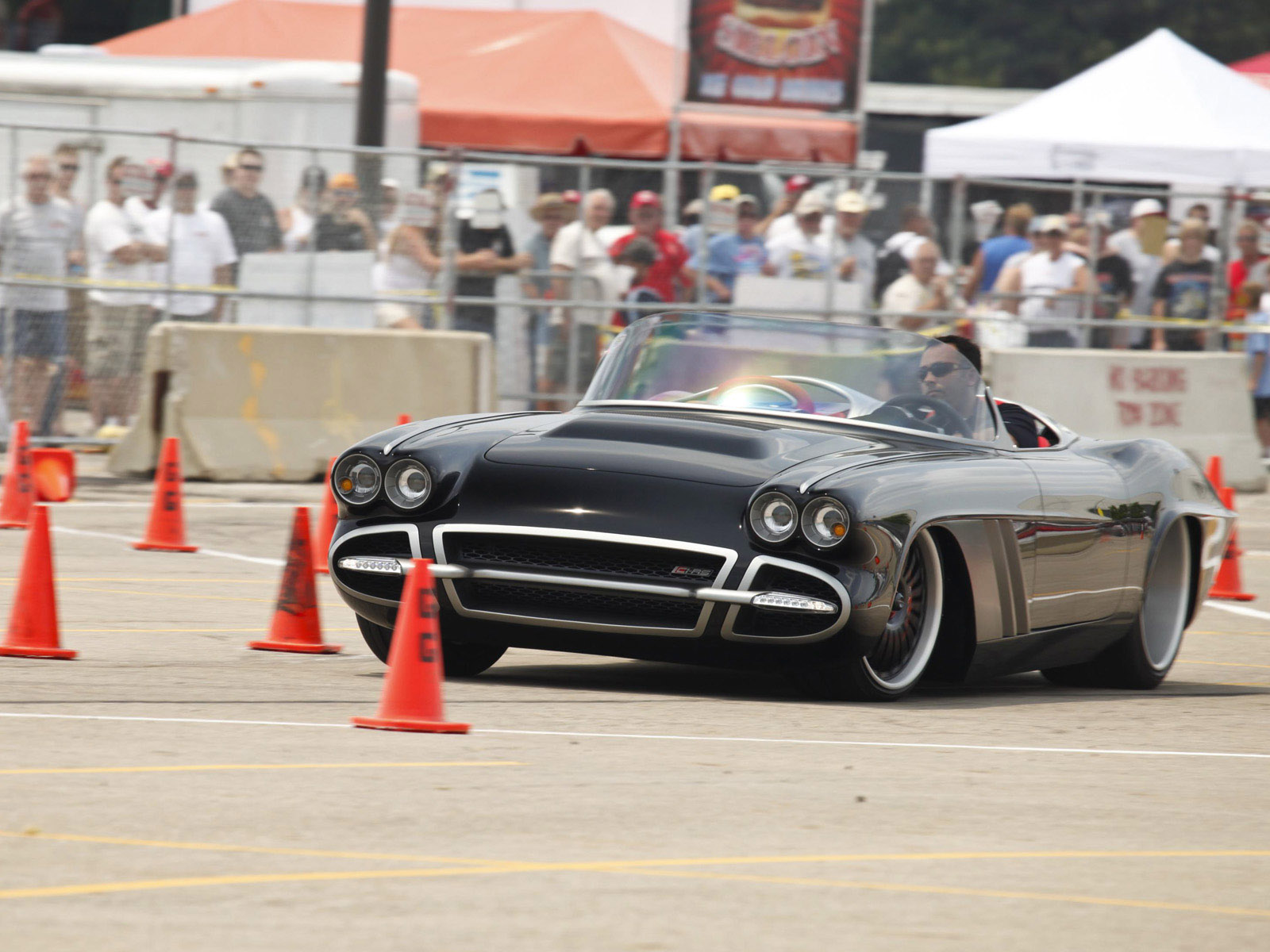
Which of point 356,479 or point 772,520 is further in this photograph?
point 356,479

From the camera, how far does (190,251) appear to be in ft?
51.6

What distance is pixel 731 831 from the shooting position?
16.5ft

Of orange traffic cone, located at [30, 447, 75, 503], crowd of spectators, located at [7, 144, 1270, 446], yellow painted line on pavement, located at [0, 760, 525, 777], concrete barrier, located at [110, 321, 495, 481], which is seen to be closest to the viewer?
yellow painted line on pavement, located at [0, 760, 525, 777]

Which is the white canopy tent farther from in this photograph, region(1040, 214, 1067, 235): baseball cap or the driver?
the driver

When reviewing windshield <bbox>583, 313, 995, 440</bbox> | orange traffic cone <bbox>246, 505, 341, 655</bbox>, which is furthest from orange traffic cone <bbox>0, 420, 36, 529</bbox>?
windshield <bbox>583, 313, 995, 440</bbox>

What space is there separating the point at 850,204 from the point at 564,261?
2238mm

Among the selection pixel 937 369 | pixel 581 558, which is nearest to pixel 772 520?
pixel 581 558

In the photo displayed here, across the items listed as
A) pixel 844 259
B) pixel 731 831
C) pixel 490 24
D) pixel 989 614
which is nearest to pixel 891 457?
pixel 989 614

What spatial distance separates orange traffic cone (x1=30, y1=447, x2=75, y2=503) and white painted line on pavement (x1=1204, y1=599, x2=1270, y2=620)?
6708 mm

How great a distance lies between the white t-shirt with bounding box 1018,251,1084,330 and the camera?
17.6 meters

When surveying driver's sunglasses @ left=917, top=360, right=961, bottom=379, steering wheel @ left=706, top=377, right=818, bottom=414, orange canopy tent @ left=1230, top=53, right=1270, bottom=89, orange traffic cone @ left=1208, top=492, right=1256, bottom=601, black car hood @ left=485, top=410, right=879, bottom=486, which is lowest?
orange traffic cone @ left=1208, top=492, right=1256, bottom=601

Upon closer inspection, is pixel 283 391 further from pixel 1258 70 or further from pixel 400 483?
pixel 1258 70

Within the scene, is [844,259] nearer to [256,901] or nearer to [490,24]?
[490,24]

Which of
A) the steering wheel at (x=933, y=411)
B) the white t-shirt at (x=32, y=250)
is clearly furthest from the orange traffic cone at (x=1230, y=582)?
the white t-shirt at (x=32, y=250)
